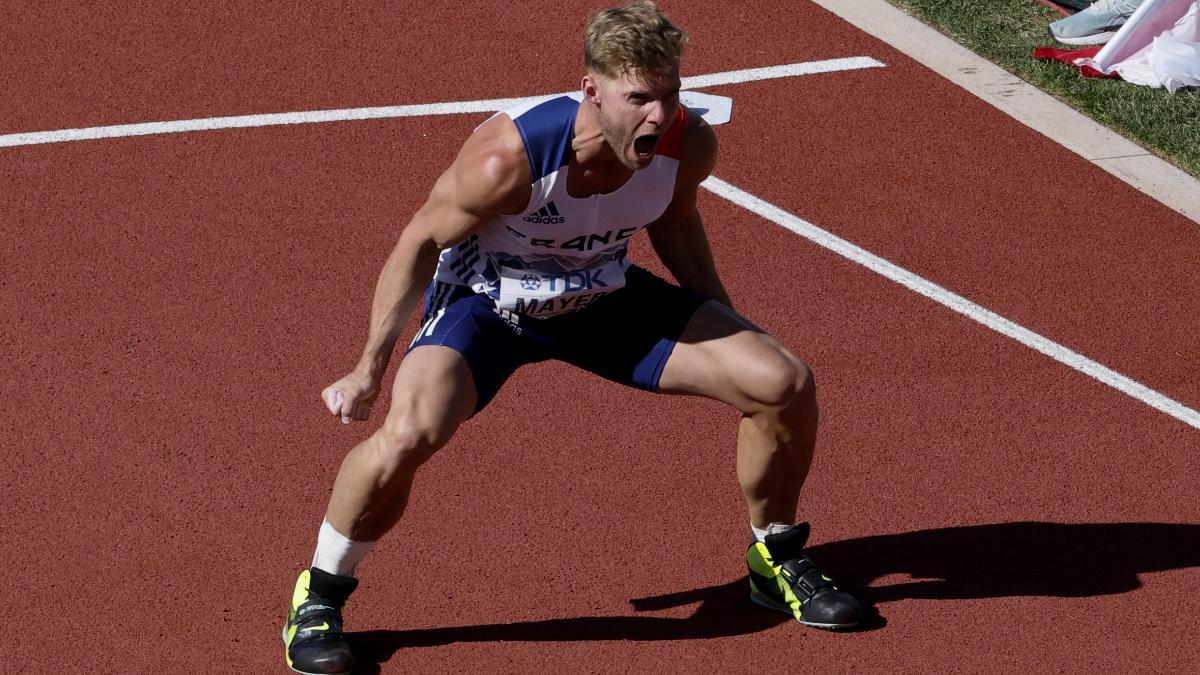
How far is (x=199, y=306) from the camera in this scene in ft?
19.4

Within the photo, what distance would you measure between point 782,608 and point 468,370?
50.5 inches

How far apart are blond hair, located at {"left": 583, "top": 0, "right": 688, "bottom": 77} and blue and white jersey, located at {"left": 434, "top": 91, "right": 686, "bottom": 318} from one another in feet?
0.83

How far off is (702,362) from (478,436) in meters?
1.26

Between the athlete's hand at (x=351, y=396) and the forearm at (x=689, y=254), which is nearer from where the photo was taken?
the athlete's hand at (x=351, y=396)

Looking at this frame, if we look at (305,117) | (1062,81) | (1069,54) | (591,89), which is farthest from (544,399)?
(1069,54)

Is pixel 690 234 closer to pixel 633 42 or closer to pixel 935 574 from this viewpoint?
pixel 633 42

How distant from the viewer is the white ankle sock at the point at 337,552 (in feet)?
14.1

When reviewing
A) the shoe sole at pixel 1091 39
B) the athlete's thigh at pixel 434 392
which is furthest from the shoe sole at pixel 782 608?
the shoe sole at pixel 1091 39

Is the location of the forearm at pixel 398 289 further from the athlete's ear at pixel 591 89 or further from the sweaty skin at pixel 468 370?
the athlete's ear at pixel 591 89

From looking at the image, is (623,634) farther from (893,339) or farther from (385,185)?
(385,185)

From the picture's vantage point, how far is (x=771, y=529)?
4699 millimetres

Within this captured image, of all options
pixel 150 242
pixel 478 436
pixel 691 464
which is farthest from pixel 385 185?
pixel 691 464

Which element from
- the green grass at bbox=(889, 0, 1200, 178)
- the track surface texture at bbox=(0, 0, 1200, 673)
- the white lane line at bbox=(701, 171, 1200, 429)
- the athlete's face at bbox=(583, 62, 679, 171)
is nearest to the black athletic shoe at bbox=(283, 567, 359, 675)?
the track surface texture at bbox=(0, 0, 1200, 673)

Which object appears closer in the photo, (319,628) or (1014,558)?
(319,628)
